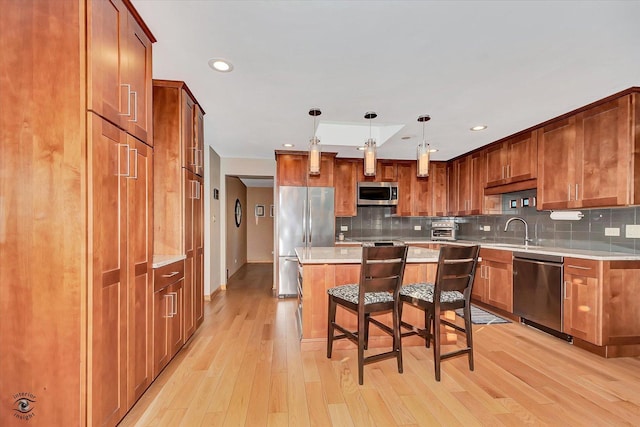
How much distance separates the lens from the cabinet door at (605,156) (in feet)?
8.24

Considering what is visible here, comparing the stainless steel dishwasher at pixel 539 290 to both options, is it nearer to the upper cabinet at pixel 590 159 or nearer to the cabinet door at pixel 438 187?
the upper cabinet at pixel 590 159

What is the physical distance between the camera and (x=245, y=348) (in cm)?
262

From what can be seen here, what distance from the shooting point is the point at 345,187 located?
16.4 feet

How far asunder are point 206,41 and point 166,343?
2174 mm

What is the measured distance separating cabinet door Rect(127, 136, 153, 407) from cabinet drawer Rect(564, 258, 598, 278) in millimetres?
3611

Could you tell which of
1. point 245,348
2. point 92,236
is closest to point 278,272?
point 245,348

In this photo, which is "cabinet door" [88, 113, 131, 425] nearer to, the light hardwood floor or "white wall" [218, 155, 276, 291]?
the light hardwood floor

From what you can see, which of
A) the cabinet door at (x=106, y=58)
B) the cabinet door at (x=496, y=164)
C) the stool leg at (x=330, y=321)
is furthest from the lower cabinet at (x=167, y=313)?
the cabinet door at (x=496, y=164)

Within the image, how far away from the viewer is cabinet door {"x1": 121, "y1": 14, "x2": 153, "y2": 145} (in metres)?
1.63

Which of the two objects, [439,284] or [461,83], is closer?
[439,284]

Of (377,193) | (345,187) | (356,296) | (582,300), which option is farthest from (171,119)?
(582,300)

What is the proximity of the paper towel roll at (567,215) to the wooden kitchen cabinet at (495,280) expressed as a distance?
686 millimetres

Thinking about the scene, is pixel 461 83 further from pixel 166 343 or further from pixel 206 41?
pixel 166 343

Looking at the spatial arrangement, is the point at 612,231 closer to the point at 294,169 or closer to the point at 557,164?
the point at 557,164
